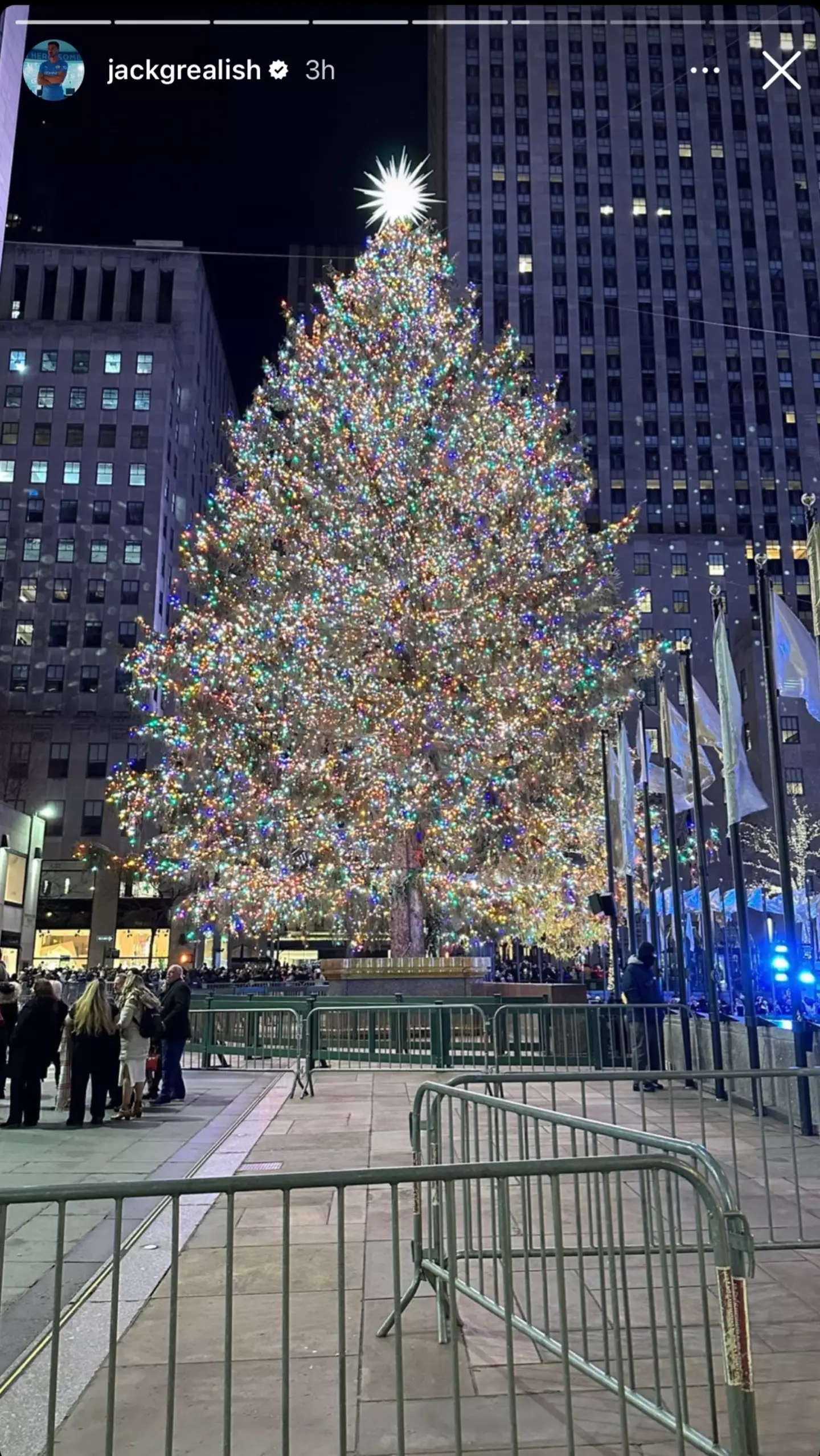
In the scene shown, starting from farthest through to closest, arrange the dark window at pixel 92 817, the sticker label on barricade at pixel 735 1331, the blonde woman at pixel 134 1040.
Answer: the dark window at pixel 92 817, the blonde woman at pixel 134 1040, the sticker label on barricade at pixel 735 1331

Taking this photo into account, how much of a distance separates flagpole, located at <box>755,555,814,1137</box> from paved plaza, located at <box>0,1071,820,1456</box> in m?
1.29

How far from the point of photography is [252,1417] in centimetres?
421

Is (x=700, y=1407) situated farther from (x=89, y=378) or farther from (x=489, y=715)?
(x=89, y=378)

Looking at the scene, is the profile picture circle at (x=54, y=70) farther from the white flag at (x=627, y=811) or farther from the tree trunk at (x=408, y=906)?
the tree trunk at (x=408, y=906)

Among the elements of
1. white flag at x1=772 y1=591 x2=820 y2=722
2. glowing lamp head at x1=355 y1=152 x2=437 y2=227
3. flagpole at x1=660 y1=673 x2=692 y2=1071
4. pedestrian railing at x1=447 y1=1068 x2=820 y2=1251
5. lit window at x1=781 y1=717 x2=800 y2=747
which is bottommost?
pedestrian railing at x1=447 y1=1068 x2=820 y2=1251

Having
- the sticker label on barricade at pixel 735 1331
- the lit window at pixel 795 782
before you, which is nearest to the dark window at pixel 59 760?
the lit window at pixel 795 782

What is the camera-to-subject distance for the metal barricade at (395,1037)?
53.4 ft

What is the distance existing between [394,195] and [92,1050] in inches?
1031

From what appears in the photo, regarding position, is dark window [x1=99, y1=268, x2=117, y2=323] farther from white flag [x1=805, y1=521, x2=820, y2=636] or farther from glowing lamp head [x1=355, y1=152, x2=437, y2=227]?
white flag [x1=805, y1=521, x2=820, y2=636]

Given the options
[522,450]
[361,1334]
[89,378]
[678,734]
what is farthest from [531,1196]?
[89,378]

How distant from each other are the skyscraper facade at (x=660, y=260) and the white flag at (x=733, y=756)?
8044 centimetres

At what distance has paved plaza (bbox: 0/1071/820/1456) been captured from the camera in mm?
4008

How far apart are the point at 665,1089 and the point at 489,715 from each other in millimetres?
12674

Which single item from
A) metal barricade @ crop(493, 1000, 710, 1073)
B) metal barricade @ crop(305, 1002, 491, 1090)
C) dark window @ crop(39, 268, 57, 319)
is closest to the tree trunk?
metal barricade @ crop(305, 1002, 491, 1090)
